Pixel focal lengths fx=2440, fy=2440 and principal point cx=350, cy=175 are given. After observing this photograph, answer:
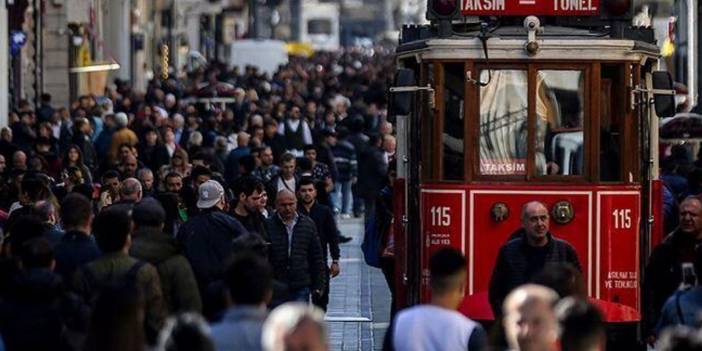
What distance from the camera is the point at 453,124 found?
16.6 meters

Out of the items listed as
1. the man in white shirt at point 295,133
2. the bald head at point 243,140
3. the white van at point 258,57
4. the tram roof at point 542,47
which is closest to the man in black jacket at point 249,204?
the tram roof at point 542,47

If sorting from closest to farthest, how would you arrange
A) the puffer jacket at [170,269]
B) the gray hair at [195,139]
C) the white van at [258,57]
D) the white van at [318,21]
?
1. the puffer jacket at [170,269]
2. the gray hair at [195,139]
3. the white van at [258,57]
4. the white van at [318,21]

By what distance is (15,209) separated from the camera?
Result: 57.6ft

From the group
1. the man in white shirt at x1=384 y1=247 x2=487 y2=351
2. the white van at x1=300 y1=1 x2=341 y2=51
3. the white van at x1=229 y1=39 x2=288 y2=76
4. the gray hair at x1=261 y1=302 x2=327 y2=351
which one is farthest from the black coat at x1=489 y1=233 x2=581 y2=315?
the white van at x1=300 y1=1 x2=341 y2=51

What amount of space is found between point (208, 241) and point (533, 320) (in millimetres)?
6742

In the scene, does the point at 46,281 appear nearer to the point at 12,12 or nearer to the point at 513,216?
the point at 513,216

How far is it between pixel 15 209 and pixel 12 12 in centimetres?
2548

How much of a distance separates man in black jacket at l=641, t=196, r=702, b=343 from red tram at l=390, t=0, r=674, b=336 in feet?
4.31

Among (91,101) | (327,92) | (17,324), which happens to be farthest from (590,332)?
(327,92)

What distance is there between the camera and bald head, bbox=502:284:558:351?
8875mm

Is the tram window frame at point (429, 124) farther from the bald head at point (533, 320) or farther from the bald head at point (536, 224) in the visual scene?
the bald head at point (533, 320)

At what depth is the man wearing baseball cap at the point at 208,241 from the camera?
1537 cm

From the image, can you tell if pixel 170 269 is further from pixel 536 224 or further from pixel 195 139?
pixel 195 139

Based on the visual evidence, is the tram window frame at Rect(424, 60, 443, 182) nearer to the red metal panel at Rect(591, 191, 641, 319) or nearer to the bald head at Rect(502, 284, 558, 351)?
the red metal panel at Rect(591, 191, 641, 319)
